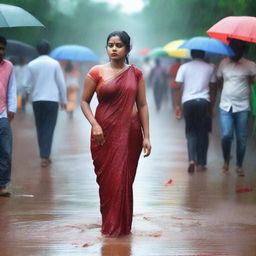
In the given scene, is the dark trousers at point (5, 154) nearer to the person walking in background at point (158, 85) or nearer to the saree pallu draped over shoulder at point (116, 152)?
the saree pallu draped over shoulder at point (116, 152)

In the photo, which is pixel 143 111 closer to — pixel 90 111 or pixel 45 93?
pixel 90 111

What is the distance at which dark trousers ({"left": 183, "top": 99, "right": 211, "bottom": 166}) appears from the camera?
40.5 feet

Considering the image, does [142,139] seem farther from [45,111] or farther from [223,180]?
[45,111]

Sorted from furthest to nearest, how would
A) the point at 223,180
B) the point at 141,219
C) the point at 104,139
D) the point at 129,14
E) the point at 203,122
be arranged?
the point at 129,14
the point at 203,122
the point at 223,180
the point at 141,219
the point at 104,139

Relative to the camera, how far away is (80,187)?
10.8 metres

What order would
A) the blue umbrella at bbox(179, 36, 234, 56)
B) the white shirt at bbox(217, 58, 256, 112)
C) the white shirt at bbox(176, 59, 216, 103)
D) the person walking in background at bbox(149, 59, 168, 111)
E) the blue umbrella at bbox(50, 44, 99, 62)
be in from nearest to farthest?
the white shirt at bbox(217, 58, 256, 112) → the white shirt at bbox(176, 59, 216, 103) → the blue umbrella at bbox(179, 36, 234, 56) → the blue umbrella at bbox(50, 44, 99, 62) → the person walking in background at bbox(149, 59, 168, 111)

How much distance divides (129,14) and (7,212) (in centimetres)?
9233

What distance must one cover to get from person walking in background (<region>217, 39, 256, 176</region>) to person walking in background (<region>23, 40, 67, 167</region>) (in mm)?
2511

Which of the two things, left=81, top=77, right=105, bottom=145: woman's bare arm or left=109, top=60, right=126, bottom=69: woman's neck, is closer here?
left=81, top=77, right=105, bottom=145: woman's bare arm

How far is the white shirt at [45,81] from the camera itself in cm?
1298

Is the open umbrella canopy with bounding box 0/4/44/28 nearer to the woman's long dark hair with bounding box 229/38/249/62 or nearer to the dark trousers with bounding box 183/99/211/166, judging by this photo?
the woman's long dark hair with bounding box 229/38/249/62

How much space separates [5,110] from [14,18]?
1008 mm

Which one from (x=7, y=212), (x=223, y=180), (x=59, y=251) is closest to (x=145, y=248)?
(x=59, y=251)

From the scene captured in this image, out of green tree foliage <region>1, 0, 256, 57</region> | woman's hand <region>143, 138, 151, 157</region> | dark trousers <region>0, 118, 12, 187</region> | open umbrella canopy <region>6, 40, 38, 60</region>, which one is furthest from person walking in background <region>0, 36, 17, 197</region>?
open umbrella canopy <region>6, 40, 38, 60</region>
